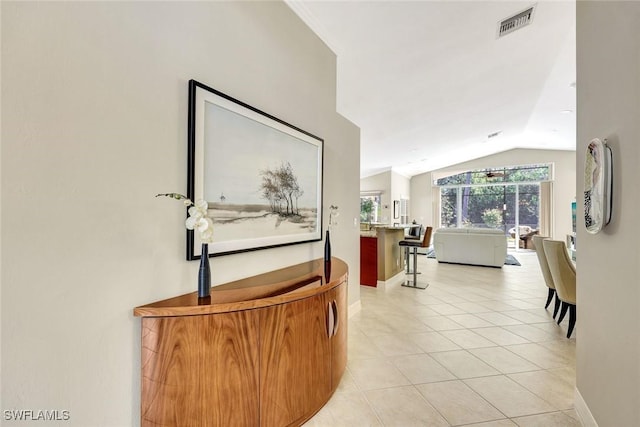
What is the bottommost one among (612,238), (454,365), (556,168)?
(454,365)

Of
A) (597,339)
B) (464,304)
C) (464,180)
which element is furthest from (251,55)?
(464,180)

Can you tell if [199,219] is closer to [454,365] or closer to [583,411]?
[454,365]

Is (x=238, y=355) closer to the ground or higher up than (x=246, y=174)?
closer to the ground

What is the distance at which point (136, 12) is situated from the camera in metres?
1.30

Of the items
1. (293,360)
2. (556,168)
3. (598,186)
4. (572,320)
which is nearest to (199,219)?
(293,360)

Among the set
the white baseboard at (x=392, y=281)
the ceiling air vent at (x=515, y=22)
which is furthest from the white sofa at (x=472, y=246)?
the ceiling air vent at (x=515, y=22)

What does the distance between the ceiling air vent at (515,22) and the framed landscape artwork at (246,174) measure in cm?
242

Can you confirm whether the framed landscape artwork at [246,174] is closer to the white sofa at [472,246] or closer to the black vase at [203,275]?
the black vase at [203,275]

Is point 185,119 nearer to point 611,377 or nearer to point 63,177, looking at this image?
point 63,177

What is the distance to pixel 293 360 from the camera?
158cm

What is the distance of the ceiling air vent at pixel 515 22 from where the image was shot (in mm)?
2805

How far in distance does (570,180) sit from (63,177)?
12.4 metres

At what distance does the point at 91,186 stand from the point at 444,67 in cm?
398

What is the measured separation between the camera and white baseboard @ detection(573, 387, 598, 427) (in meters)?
1.63
